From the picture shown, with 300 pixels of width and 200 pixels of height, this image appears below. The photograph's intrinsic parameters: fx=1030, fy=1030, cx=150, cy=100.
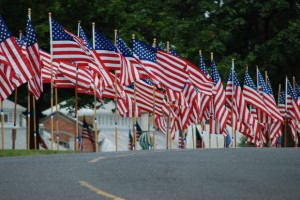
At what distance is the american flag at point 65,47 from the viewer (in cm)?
3459

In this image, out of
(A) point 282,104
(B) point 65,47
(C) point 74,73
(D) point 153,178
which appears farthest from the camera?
(A) point 282,104

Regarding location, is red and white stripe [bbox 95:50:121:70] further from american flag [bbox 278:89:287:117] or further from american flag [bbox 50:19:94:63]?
american flag [bbox 278:89:287:117]

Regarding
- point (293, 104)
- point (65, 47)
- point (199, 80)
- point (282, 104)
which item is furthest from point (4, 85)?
point (282, 104)

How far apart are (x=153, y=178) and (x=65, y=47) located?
19584 millimetres

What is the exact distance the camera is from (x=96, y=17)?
158 feet

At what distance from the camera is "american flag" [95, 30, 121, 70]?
3672cm

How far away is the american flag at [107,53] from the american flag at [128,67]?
0.81ft

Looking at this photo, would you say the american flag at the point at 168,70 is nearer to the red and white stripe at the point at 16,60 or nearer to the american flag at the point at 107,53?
the american flag at the point at 107,53

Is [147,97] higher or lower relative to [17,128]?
higher

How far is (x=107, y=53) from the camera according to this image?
121 ft

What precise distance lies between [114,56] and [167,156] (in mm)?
15703

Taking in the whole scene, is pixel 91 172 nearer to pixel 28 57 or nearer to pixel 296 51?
pixel 28 57

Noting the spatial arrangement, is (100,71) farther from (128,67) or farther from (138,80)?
(138,80)

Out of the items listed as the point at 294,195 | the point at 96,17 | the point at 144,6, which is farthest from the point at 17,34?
the point at 294,195
